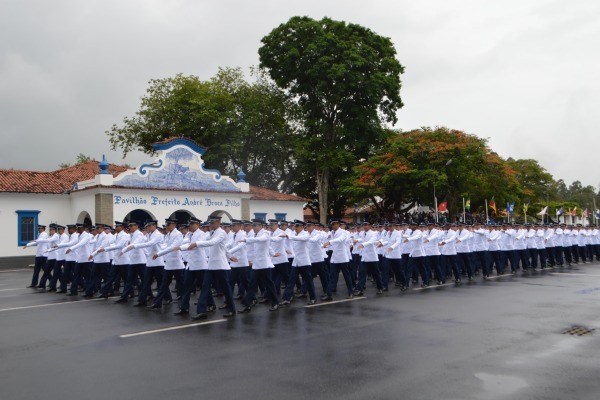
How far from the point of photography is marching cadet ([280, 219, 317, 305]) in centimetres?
1096

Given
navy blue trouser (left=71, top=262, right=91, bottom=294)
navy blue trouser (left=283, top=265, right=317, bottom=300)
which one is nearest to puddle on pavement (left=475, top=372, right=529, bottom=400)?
navy blue trouser (left=283, top=265, right=317, bottom=300)

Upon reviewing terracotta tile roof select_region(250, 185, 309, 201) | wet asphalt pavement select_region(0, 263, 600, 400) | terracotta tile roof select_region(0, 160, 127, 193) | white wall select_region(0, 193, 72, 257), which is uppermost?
terracotta tile roof select_region(0, 160, 127, 193)

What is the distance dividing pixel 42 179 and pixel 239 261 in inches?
863

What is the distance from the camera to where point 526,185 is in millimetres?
56219

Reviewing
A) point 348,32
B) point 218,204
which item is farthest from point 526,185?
point 218,204

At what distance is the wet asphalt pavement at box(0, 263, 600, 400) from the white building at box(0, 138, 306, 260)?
Answer: 14778mm

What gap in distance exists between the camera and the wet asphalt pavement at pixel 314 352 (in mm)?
5242

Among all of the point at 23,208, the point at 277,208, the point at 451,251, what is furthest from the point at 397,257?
the point at 277,208

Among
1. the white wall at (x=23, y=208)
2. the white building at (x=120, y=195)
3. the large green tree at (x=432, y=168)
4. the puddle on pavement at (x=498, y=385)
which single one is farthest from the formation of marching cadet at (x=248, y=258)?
the large green tree at (x=432, y=168)

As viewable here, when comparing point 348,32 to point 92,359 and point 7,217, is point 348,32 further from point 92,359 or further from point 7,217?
point 92,359

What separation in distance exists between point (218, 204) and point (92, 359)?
22.7m

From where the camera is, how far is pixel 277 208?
3406 centimetres

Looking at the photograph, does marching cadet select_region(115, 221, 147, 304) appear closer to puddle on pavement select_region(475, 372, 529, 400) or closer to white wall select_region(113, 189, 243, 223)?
puddle on pavement select_region(475, 372, 529, 400)

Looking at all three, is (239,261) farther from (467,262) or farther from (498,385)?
(467,262)
